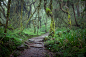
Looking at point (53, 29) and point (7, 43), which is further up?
point (53, 29)

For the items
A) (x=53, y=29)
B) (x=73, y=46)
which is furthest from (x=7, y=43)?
(x=53, y=29)

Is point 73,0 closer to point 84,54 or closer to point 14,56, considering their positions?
point 84,54

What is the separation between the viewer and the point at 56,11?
12883mm

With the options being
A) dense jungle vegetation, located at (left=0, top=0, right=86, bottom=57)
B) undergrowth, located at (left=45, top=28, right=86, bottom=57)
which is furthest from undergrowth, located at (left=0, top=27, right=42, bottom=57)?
undergrowth, located at (left=45, top=28, right=86, bottom=57)

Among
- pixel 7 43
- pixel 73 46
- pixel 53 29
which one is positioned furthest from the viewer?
pixel 53 29

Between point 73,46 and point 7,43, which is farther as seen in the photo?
point 7,43

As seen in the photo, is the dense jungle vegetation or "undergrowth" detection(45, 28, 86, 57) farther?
the dense jungle vegetation

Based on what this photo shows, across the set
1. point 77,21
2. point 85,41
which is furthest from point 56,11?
point 85,41

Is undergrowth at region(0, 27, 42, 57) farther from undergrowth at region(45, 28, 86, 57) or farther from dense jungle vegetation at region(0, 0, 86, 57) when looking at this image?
undergrowth at region(45, 28, 86, 57)

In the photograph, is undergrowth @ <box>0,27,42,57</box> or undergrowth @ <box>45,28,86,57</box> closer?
undergrowth @ <box>45,28,86,57</box>

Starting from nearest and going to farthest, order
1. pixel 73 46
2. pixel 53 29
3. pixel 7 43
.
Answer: pixel 73 46 → pixel 7 43 → pixel 53 29

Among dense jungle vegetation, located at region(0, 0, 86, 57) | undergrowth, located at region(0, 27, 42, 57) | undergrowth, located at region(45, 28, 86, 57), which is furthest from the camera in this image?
undergrowth, located at region(0, 27, 42, 57)

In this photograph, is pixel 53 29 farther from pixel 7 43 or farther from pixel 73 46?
pixel 7 43

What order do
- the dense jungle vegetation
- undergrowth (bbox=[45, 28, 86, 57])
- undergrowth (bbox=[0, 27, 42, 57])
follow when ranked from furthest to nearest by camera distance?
undergrowth (bbox=[0, 27, 42, 57]) → the dense jungle vegetation → undergrowth (bbox=[45, 28, 86, 57])
